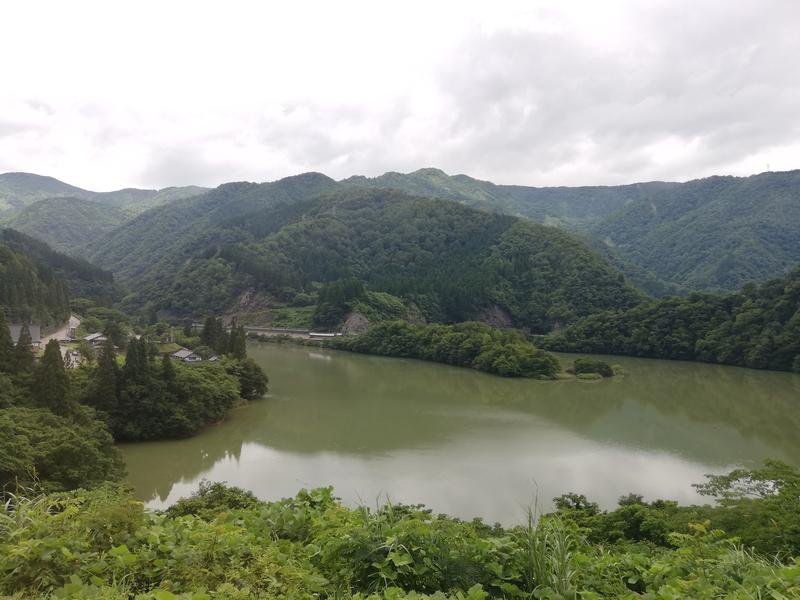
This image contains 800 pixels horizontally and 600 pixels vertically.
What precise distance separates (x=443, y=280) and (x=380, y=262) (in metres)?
23.0

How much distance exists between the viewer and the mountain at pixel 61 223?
167625 mm

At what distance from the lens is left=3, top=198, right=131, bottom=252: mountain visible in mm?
167625

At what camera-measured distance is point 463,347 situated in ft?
173

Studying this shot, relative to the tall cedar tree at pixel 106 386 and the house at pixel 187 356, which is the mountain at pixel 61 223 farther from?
the tall cedar tree at pixel 106 386

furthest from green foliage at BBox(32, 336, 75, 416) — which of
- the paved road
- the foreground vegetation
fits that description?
the paved road

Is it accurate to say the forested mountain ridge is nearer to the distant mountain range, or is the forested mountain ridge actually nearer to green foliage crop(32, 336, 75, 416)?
the distant mountain range

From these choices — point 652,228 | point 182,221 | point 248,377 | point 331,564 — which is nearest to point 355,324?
point 248,377

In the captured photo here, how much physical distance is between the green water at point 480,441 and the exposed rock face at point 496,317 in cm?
3894

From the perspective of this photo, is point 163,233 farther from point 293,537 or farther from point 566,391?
point 293,537

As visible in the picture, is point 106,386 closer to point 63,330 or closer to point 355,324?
point 63,330

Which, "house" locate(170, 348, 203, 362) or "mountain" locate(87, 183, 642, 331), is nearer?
"house" locate(170, 348, 203, 362)

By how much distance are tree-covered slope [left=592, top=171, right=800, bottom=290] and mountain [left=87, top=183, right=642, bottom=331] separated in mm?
44291

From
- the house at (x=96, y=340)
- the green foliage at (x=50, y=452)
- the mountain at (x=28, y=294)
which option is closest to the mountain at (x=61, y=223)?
the mountain at (x=28, y=294)

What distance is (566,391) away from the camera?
40781 mm
